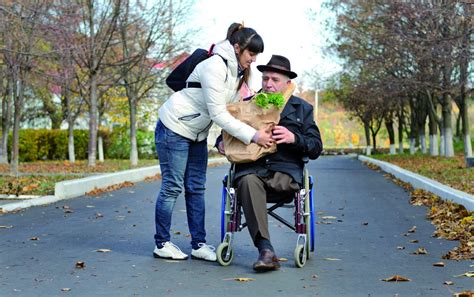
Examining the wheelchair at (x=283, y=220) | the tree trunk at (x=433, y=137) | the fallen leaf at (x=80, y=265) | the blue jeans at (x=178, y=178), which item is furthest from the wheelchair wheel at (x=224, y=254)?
the tree trunk at (x=433, y=137)

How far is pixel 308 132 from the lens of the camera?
26.0 ft

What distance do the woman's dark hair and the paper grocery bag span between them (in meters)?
0.43

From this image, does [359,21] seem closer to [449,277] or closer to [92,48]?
[92,48]

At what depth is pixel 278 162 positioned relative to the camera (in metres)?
7.78

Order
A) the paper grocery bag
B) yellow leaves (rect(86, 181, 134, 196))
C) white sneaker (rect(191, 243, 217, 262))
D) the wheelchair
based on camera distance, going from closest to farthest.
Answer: the paper grocery bag
the wheelchair
white sneaker (rect(191, 243, 217, 262))
yellow leaves (rect(86, 181, 134, 196))

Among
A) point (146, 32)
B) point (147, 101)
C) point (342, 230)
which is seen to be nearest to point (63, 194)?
point (342, 230)

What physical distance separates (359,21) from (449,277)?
85.3ft

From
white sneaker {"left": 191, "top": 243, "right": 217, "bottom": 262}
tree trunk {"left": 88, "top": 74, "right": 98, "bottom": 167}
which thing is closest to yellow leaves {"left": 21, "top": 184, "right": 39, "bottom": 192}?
white sneaker {"left": 191, "top": 243, "right": 217, "bottom": 262}

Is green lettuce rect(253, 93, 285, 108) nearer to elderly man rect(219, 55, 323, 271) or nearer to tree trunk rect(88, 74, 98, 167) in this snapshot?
elderly man rect(219, 55, 323, 271)

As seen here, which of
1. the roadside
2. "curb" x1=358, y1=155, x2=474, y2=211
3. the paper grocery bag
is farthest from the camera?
"curb" x1=358, y1=155, x2=474, y2=211

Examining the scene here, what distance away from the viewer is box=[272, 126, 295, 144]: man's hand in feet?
24.8

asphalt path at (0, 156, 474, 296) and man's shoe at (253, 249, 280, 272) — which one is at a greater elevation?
man's shoe at (253, 249, 280, 272)

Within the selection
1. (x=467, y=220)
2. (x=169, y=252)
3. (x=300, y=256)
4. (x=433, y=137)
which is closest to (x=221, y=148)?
(x=169, y=252)

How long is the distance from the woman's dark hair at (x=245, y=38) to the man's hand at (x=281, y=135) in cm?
64
